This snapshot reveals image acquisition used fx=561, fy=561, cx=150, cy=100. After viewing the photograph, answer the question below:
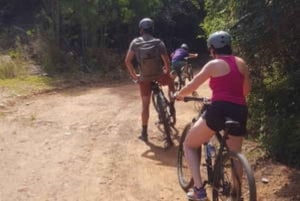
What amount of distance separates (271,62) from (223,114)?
9.89 ft

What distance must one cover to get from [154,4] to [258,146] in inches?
446

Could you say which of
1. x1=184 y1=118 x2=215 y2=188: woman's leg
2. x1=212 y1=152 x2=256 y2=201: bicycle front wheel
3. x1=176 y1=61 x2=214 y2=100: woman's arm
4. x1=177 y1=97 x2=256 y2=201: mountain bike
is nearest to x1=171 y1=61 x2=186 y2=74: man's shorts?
x1=177 y1=97 x2=256 y2=201: mountain bike

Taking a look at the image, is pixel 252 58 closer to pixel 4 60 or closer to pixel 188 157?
pixel 188 157

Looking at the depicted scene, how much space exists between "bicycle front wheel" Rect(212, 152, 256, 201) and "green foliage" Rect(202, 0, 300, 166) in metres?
2.08

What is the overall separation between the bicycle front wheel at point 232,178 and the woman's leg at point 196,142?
23cm

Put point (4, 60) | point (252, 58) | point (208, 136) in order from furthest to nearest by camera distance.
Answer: point (4, 60), point (252, 58), point (208, 136)

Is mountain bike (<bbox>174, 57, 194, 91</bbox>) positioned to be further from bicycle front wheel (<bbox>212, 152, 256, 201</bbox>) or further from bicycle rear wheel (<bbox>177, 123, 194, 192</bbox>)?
bicycle front wheel (<bbox>212, 152, 256, 201</bbox>)

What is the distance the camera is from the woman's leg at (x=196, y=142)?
5.86 meters

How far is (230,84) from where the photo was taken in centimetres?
560

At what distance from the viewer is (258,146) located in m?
8.34

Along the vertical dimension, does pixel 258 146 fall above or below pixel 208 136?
below

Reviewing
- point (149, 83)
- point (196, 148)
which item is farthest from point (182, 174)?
point (149, 83)

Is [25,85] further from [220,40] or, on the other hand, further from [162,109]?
[220,40]

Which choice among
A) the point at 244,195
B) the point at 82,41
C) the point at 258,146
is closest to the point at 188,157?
the point at 244,195
